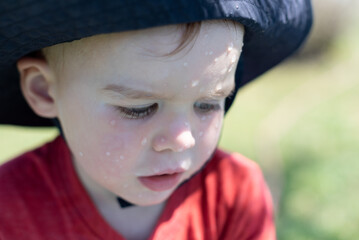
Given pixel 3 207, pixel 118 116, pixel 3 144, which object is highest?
pixel 118 116

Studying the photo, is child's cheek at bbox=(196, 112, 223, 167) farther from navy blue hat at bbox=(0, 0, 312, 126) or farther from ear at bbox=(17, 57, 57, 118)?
ear at bbox=(17, 57, 57, 118)

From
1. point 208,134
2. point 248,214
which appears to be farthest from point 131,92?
point 248,214

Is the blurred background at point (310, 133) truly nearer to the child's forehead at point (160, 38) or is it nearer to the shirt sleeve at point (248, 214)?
the shirt sleeve at point (248, 214)

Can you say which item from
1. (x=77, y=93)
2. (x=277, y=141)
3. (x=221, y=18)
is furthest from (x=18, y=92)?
(x=277, y=141)

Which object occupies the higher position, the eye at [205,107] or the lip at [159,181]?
the eye at [205,107]

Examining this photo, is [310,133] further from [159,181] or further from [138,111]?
[138,111]

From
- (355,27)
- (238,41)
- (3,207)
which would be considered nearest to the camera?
(238,41)

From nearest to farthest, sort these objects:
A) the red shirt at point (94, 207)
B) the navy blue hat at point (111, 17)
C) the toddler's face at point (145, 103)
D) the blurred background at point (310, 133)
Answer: the navy blue hat at point (111, 17)
the toddler's face at point (145, 103)
the red shirt at point (94, 207)
the blurred background at point (310, 133)

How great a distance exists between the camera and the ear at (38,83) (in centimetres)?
110

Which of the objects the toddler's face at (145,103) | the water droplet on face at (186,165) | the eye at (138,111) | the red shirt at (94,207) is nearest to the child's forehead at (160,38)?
the toddler's face at (145,103)

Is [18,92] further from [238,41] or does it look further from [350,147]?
[350,147]

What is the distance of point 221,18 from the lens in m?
0.90

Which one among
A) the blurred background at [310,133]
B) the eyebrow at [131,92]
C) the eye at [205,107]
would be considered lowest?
the blurred background at [310,133]

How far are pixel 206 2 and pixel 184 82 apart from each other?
160 mm
